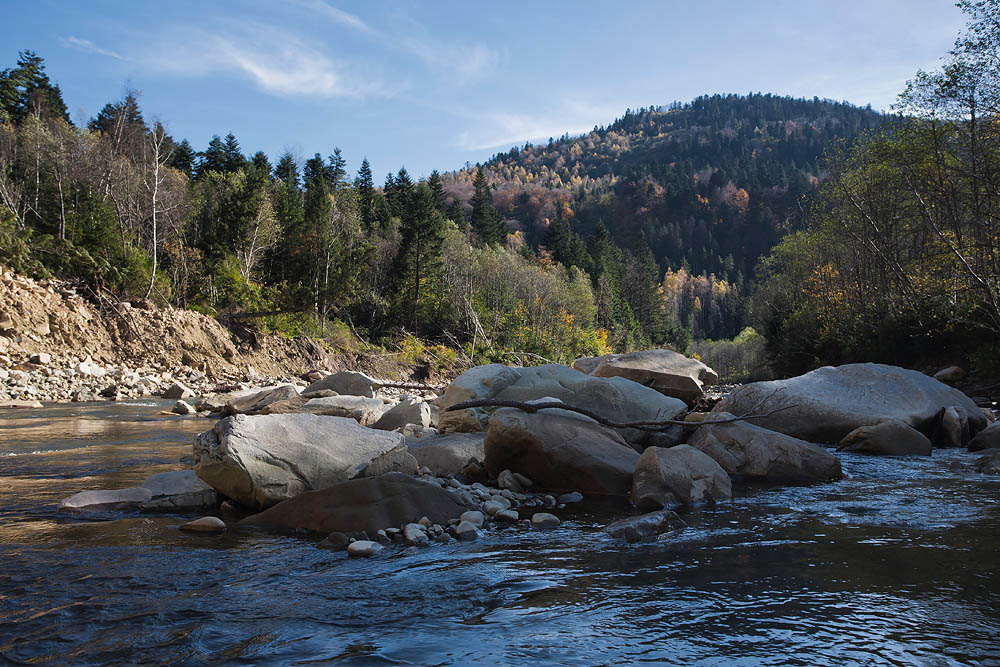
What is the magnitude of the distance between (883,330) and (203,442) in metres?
20.9

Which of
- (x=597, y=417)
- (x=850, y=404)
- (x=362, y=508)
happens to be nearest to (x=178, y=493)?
(x=362, y=508)

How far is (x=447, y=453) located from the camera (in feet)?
27.1

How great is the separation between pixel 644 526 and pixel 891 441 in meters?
6.08

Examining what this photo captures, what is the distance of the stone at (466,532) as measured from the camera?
5457mm

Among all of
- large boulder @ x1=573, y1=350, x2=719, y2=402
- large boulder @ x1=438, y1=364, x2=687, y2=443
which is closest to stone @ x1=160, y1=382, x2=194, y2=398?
large boulder @ x1=438, y1=364, x2=687, y2=443

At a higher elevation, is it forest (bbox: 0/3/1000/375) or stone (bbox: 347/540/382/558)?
forest (bbox: 0/3/1000/375)

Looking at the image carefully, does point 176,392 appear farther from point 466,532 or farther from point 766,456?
point 766,456

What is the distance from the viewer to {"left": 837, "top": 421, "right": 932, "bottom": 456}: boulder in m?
9.38

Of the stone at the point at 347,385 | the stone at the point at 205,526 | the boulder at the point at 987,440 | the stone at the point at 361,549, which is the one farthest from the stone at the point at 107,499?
the boulder at the point at 987,440

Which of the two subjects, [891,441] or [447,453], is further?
[891,441]

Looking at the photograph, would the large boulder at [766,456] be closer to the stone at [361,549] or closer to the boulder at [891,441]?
the boulder at [891,441]

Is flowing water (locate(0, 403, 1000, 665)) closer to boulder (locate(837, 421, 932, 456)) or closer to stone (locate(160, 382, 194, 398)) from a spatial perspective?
boulder (locate(837, 421, 932, 456))

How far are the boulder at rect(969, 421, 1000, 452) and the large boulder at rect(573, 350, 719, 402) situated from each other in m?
4.78

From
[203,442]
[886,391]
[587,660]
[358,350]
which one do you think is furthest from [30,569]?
[358,350]
